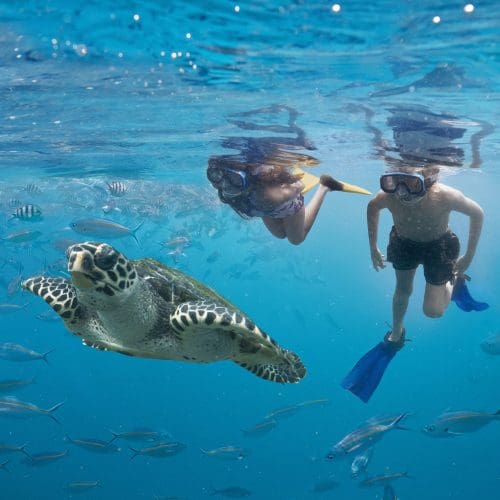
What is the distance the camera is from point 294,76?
7.01 meters

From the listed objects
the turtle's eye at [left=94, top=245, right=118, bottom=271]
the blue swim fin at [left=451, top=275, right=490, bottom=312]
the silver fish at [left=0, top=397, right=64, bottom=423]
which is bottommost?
the silver fish at [left=0, top=397, right=64, bottom=423]

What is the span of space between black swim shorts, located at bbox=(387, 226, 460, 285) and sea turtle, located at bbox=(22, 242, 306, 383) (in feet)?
10.4

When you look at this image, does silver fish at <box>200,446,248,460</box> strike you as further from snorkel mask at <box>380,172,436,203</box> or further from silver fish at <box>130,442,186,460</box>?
snorkel mask at <box>380,172,436,203</box>

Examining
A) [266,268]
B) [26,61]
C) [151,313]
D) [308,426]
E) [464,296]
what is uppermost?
[26,61]

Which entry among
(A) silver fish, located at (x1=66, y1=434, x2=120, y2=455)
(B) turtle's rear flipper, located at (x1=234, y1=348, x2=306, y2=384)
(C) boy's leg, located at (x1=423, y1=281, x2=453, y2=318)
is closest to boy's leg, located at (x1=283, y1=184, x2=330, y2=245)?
(C) boy's leg, located at (x1=423, y1=281, x2=453, y2=318)

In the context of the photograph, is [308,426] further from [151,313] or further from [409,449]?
[151,313]

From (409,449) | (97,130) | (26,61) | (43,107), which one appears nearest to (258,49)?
(26,61)

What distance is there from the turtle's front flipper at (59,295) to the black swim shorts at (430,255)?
5291 millimetres

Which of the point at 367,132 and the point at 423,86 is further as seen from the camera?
the point at 367,132

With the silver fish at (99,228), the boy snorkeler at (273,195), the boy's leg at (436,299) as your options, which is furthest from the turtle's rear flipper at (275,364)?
the silver fish at (99,228)

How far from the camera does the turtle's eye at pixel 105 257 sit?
3889 mm

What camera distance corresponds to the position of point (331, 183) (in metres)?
7.84

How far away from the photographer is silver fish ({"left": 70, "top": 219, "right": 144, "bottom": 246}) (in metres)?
10.2

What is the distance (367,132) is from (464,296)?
4.46 metres
